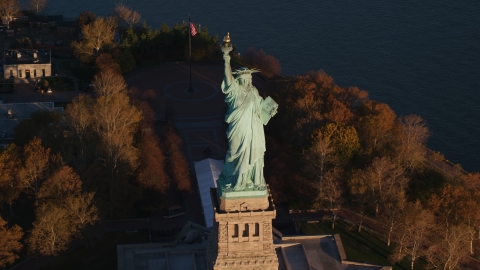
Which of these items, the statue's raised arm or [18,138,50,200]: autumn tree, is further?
[18,138,50,200]: autumn tree

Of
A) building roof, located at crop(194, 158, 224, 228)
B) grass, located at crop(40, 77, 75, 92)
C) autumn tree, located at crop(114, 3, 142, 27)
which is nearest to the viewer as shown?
building roof, located at crop(194, 158, 224, 228)

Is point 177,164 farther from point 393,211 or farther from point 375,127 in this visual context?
point 393,211

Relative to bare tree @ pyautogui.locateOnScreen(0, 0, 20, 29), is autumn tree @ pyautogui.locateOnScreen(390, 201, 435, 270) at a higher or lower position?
lower

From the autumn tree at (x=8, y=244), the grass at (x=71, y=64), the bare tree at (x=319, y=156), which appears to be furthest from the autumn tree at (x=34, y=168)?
the grass at (x=71, y=64)

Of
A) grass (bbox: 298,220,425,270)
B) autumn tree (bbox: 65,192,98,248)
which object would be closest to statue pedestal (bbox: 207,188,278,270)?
autumn tree (bbox: 65,192,98,248)

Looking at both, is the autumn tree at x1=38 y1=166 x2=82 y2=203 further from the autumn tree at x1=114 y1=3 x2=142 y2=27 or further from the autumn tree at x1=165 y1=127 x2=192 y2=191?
the autumn tree at x1=114 y1=3 x2=142 y2=27

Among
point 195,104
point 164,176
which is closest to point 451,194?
point 164,176
